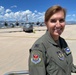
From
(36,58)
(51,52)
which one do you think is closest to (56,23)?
(51,52)

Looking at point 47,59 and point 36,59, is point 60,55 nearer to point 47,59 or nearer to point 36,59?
point 47,59

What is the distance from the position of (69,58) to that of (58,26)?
40 centimetres

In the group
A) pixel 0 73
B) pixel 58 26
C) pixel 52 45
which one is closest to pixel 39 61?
pixel 52 45

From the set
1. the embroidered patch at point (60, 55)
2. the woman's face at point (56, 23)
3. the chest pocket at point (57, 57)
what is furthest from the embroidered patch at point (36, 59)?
the woman's face at point (56, 23)

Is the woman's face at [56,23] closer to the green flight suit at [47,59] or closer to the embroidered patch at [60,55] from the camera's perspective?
the green flight suit at [47,59]

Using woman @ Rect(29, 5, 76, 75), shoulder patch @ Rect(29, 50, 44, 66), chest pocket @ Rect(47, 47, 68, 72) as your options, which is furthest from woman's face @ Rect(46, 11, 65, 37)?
shoulder patch @ Rect(29, 50, 44, 66)

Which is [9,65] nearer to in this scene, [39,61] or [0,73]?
[0,73]

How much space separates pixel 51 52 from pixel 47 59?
8 centimetres

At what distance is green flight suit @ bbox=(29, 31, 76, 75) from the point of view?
172 cm

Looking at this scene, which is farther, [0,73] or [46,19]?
[0,73]

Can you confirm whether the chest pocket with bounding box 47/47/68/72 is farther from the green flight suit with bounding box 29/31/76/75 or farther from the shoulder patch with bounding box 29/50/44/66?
the shoulder patch with bounding box 29/50/44/66

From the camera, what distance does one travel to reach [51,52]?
5.97ft

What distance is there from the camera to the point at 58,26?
1909 millimetres

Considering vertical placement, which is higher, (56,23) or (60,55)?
(56,23)
